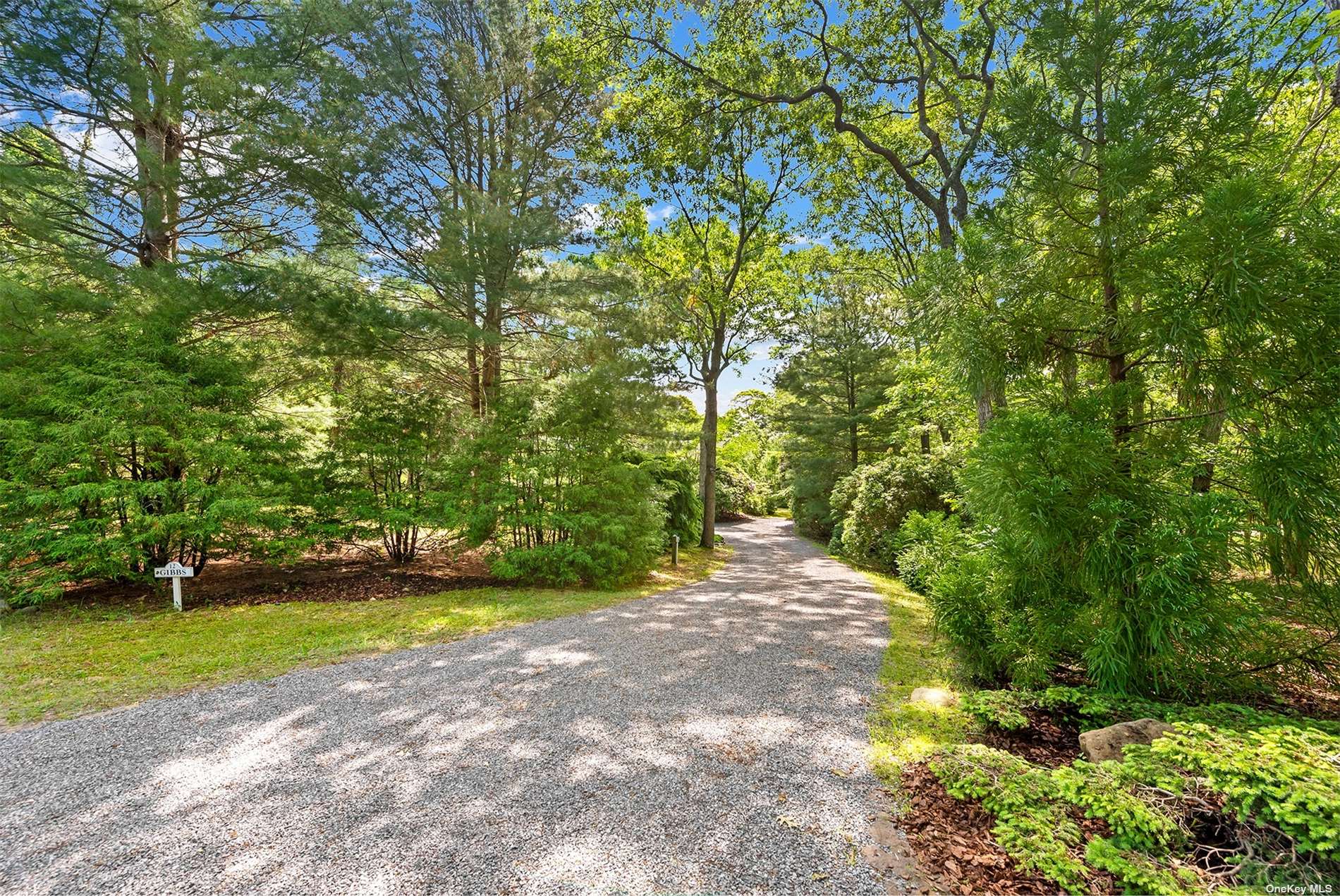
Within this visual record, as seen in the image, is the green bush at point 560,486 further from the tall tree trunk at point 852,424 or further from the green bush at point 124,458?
the tall tree trunk at point 852,424

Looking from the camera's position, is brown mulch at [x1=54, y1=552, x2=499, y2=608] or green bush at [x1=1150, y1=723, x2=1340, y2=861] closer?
green bush at [x1=1150, y1=723, x2=1340, y2=861]

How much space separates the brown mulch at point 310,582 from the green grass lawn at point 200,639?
1.04 feet

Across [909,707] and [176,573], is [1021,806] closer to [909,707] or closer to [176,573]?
[909,707]

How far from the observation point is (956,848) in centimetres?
203

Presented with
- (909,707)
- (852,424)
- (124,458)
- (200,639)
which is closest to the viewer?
(909,707)

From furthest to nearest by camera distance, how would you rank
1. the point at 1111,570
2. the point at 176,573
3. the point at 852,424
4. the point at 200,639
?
the point at 852,424, the point at 176,573, the point at 200,639, the point at 1111,570

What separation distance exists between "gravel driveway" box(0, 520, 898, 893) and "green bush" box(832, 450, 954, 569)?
20.2ft

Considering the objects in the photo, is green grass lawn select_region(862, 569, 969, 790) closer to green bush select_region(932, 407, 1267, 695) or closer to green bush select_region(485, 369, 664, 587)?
green bush select_region(932, 407, 1267, 695)

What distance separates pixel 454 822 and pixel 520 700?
4.33 ft

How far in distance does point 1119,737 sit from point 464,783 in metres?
3.32

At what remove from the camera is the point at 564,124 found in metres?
8.27

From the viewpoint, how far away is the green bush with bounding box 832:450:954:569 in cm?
960

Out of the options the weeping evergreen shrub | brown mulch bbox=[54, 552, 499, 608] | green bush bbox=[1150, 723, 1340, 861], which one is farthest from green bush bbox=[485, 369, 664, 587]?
green bush bbox=[1150, 723, 1340, 861]

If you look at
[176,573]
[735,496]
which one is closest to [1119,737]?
[176,573]
